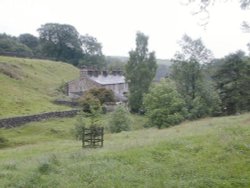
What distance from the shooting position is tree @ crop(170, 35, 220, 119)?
59500 millimetres

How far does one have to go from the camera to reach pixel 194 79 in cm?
6275

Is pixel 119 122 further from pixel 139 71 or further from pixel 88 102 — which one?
pixel 139 71

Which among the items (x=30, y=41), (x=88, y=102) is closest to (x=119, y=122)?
(x=88, y=102)

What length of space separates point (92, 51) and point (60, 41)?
11914 millimetres

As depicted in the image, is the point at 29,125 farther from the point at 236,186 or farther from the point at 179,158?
the point at 236,186

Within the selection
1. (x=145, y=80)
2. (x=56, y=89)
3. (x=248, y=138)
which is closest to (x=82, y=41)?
(x=56, y=89)

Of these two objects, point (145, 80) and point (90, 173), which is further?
point (145, 80)

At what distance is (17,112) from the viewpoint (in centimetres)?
5872

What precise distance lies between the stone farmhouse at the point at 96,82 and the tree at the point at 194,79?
934 inches

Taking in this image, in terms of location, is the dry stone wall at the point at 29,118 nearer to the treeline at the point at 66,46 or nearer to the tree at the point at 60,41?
the treeline at the point at 66,46

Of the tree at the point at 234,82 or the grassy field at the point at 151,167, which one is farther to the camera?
the tree at the point at 234,82

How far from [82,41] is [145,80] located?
62.7 m

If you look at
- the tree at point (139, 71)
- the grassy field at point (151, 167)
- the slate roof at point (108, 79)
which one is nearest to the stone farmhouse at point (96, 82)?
the slate roof at point (108, 79)

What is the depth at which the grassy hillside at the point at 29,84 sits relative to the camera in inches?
2495
